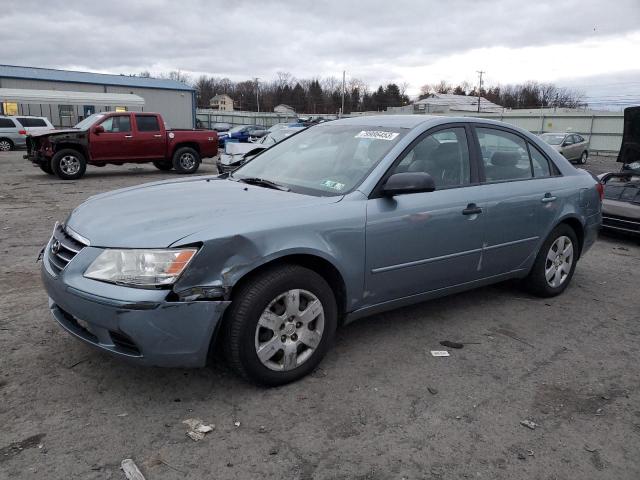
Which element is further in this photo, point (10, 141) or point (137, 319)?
point (10, 141)

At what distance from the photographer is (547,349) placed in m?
3.79

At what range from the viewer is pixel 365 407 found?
292 centimetres

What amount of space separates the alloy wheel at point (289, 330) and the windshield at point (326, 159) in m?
0.77

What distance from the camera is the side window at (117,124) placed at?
13953 mm

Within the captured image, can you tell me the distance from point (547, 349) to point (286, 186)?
7.39ft

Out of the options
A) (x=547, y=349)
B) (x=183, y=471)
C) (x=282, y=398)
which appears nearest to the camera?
(x=183, y=471)

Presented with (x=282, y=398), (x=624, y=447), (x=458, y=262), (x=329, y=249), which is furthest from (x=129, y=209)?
(x=624, y=447)

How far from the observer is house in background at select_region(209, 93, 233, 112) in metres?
105

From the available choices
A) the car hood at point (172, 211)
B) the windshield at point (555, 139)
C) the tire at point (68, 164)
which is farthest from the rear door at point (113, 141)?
the windshield at point (555, 139)

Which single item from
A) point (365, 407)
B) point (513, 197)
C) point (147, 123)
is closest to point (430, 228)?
point (513, 197)

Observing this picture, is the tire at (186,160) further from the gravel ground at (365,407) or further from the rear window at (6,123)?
the rear window at (6,123)

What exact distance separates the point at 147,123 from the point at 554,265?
12680 millimetres

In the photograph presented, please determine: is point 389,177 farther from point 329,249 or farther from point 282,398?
point 282,398

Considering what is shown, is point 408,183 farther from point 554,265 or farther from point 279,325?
point 554,265
